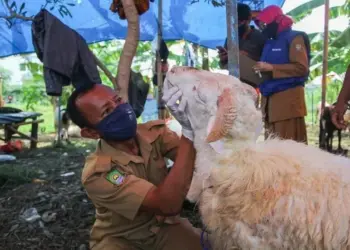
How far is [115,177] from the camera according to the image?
2.02 meters

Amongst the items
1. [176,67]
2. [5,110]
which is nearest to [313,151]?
[176,67]

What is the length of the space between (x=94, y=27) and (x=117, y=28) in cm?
36

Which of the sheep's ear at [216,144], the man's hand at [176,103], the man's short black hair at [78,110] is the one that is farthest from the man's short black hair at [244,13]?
the sheep's ear at [216,144]

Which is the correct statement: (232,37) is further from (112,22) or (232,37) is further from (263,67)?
(112,22)

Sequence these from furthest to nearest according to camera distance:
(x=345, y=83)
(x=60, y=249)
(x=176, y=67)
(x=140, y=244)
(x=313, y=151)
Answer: (x=60, y=249) < (x=345, y=83) < (x=140, y=244) < (x=176, y=67) < (x=313, y=151)

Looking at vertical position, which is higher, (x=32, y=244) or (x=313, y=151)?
(x=313, y=151)

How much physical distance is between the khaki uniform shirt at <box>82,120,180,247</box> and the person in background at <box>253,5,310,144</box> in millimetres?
1827

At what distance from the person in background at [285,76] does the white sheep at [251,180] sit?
236 cm

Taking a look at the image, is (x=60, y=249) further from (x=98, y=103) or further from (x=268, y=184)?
(x=268, y=184)

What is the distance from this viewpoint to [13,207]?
14.1 feet

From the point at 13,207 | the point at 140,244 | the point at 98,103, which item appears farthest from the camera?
the point at 13,207

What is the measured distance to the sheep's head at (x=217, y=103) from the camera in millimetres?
1566

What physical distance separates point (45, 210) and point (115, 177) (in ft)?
7.86

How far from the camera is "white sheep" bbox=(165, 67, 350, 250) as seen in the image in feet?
4.53
